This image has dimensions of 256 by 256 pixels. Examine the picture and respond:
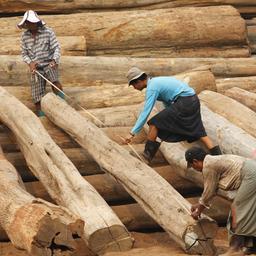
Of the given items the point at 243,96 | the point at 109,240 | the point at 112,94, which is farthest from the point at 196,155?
the point at 112,94

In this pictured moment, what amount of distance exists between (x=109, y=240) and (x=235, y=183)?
1474 mm

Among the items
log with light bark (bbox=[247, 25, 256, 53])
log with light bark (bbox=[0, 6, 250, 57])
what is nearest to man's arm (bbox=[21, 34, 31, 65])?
log with light bark (bbox=[0, 6, 250, 57])

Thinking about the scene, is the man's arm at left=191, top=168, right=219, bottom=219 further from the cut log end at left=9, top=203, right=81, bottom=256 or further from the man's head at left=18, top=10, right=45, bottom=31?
the man's head at left=18, top=10, right=45, bottom=31

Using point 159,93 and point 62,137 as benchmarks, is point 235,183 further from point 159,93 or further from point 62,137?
point 62,137

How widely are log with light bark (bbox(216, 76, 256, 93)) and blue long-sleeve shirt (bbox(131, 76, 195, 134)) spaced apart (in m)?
2.82

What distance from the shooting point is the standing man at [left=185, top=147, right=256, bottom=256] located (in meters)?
7.93

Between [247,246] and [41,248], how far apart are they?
229cm

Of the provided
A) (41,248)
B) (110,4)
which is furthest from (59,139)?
(110,4)

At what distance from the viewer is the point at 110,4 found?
50.8 ft

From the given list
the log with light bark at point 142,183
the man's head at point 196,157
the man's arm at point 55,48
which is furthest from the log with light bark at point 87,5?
the man's head at point 196,157

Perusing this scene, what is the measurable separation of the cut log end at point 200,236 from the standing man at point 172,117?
1.91 metres

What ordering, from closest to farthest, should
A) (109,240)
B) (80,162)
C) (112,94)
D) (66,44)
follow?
(109,240), (80,162), (112,94), (66,44)

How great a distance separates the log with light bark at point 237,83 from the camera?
12875 millimetres

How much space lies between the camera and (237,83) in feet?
42.6
